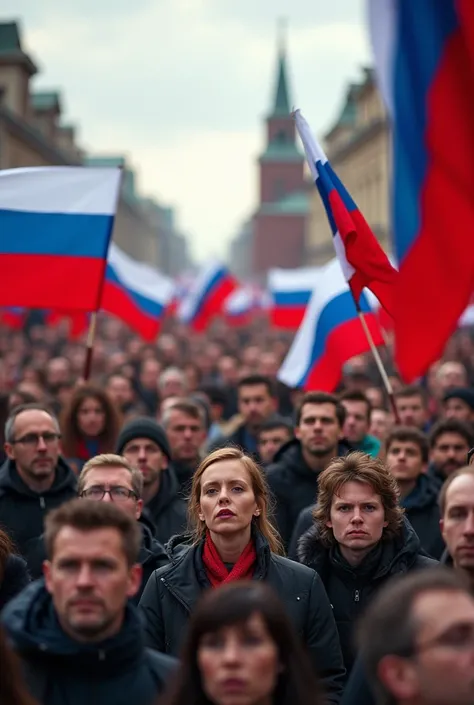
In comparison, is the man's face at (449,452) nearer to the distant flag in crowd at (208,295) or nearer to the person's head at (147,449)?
the person's head at (147,449)

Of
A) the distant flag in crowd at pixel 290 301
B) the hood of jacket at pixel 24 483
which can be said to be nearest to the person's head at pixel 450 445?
the hood of jacket at pixel 24 483

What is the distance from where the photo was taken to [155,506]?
7031mm

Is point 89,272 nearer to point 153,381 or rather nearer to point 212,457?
point 212,457

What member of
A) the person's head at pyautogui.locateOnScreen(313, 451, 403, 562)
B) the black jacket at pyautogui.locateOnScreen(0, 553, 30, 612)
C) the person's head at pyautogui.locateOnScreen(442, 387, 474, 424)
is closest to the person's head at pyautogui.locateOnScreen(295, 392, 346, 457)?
the person's head at pyautogui.locateOnScreen(442, 387, 474, 424)

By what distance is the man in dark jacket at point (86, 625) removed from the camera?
3.50 metres

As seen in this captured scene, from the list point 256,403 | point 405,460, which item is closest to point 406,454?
point 405,460

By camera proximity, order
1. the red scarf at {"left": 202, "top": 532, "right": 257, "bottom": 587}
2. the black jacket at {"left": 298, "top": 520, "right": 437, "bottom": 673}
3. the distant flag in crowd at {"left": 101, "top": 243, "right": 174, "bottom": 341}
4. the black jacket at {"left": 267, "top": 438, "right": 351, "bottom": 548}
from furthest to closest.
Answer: the distant flag in crowd at {"left": 101, "top": 243, "right": 174, "bottom": 341}
the black jacket at {"left": 267, "top": 438, "right": 351, "bottom": 548}
the black jacket at {"left": 298, "top": 520, "right": 437, "bottom": 673}
the red scarf at {"left": 202, "top": 532, "right": 257, "bottom": 587}

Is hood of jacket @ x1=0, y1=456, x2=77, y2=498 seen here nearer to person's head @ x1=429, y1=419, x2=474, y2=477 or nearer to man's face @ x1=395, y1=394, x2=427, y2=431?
person's head @ x1=429, y1=419, x2=474, y2=477

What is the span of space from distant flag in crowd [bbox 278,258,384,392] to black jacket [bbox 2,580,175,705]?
5.98m

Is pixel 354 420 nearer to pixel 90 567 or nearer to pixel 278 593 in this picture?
pixel 278 593

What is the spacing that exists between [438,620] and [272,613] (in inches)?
19.4

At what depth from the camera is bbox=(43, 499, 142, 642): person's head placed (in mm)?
3496

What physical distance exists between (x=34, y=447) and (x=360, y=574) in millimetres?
2326

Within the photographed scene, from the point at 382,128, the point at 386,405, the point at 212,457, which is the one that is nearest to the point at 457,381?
the point at 386,405
